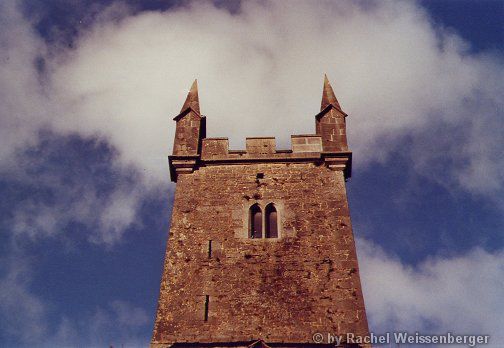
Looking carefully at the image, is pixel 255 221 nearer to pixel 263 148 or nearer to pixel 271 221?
pixel 271 221

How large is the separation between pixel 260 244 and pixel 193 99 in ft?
20.8

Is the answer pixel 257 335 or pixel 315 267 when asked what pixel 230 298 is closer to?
pixel 257 335

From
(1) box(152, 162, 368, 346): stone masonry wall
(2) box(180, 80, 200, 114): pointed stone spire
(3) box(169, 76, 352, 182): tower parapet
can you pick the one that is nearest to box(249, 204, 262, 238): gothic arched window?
(1) box(152, 162, 368, 346): stone masonry wall

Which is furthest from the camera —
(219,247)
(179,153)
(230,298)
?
(179,153)

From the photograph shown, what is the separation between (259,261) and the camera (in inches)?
596

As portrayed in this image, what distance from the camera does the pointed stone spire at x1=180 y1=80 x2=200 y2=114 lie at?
755 inches

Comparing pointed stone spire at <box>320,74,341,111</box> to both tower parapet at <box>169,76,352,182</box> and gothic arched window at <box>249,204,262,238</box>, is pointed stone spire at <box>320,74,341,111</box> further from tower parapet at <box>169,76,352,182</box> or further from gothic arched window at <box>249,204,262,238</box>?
gothic arched window at <box>249,204,262,238</box>

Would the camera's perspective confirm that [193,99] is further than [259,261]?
Yes

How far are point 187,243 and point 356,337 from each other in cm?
501

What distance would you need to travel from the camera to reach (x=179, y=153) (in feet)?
57.8

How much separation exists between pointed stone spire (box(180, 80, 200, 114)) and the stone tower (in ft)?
0.77

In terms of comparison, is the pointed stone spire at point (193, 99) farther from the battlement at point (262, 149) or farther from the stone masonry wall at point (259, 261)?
the stone masonry wall at point (259, 261)

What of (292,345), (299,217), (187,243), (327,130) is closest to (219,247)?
(187,243)

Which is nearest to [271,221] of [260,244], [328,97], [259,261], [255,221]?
[255,221]
